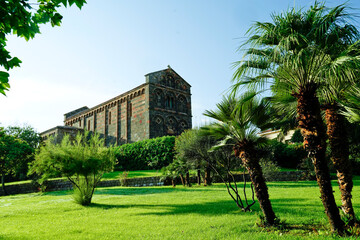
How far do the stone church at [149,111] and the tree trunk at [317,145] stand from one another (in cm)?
2397

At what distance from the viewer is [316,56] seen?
5.89 m

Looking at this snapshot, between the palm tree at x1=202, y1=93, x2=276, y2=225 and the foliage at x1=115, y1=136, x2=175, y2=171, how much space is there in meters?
16.5

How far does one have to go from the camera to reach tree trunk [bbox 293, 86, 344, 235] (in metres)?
5.64

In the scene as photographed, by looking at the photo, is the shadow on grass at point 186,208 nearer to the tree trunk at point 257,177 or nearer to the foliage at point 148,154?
the tree trunk at point 257,177

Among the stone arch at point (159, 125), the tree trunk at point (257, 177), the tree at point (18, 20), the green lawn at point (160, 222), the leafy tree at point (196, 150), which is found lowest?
the green lawn at point (160, 222)

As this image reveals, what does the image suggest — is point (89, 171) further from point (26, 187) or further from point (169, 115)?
point (169, 115)

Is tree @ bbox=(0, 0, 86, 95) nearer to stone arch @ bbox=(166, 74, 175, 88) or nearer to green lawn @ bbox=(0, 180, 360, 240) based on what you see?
green lawn @ bbox=(0, 180, 360, 240)

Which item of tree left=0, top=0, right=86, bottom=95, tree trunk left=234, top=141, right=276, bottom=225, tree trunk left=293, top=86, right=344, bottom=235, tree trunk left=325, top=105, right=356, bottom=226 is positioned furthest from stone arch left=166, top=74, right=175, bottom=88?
tree left=0, top=0, right=86, bottom=95

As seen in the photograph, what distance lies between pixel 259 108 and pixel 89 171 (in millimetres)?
8481

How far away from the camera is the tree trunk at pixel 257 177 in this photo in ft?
21.6

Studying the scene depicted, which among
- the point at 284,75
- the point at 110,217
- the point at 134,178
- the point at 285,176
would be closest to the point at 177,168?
the point at 134,178

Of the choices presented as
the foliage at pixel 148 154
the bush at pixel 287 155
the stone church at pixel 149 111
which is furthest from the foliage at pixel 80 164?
the bush at pixel 287 155

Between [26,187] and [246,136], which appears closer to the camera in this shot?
[246,136]

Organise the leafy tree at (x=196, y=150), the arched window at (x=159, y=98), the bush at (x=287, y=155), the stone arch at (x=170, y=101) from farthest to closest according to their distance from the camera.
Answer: the stone arch at (x=170, y=101) → the arched window at (x=159, y=98) → the bush at (x=287, y=155) → the leafy tree at (x=196, y=150)
